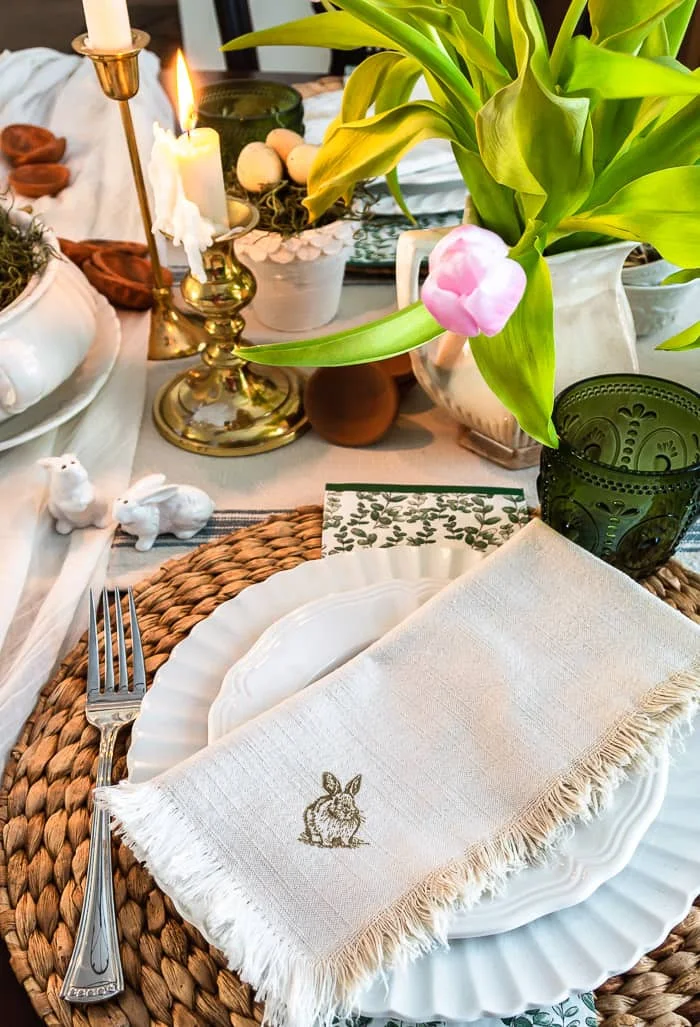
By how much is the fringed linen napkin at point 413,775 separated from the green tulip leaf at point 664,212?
174mm

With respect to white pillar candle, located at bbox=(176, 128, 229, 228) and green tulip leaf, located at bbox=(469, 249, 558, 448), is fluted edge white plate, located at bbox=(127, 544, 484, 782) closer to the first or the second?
green tulip leaf, located at bbox=(469, 249, 558, 448)

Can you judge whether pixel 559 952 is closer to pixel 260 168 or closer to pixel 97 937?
pixel 97 937

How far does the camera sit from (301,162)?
0.77 metres

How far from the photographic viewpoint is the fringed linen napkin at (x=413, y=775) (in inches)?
14.9

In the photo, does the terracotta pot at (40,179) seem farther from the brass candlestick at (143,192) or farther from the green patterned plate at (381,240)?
the green patterned plate at (381,240)

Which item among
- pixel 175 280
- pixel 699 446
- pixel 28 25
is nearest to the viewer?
pixel 699 446

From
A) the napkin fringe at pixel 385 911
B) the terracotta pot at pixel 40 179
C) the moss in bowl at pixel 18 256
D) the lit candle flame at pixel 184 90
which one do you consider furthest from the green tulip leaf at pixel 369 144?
the terracotta pot at pixel 40 179

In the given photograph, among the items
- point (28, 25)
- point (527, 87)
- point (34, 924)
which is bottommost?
point (34, 924)

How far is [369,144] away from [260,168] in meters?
0.22

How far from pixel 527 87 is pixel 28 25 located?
168 cm

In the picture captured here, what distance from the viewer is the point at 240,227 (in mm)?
682

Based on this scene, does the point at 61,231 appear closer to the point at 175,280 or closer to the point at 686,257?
the point at 175,280

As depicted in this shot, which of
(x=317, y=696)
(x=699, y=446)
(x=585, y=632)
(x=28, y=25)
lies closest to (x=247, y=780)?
(x=317, y=696)

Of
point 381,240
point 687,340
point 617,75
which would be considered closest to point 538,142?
point 617,75
